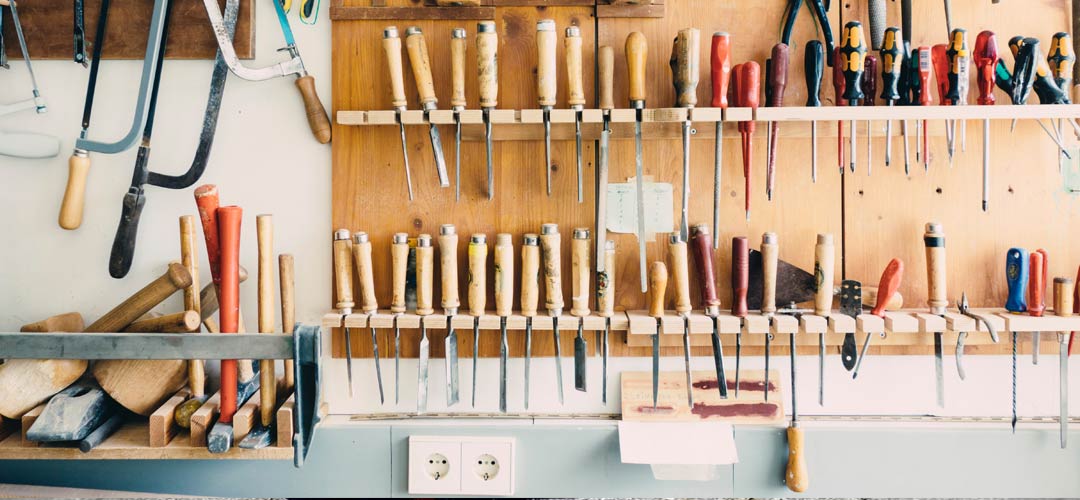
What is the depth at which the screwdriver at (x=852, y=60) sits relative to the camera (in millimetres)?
1348

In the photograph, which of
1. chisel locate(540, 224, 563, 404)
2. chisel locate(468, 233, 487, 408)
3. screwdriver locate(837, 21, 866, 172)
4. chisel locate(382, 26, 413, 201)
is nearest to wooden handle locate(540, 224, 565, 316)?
chisel locate(540, 224, 563, 404)

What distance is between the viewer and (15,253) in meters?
1.53

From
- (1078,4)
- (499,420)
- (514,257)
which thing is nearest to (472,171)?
(514,257)

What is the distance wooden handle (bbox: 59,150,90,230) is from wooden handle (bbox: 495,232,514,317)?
930mm

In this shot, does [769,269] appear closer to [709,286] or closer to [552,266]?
[709,286]

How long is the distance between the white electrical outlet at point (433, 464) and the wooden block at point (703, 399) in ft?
1.27

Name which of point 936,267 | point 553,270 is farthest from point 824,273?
point 553,270

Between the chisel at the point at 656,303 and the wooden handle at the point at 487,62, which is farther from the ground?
the wooden handle at the point at 487,62

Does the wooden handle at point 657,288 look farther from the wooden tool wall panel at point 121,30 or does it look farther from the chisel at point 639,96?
the wooden tool wall panel at point 121,30

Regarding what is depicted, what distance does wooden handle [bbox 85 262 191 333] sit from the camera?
127cm

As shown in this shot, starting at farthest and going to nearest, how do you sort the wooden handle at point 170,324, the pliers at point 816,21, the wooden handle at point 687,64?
1. the pliers at point 816,21
2. the wooden handle at point 687,64
3. the wooden handle at point 170,324

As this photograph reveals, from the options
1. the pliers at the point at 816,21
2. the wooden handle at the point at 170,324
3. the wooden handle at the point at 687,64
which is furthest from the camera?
the pliers at the point at 816,21

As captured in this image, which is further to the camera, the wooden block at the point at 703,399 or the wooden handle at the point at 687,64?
the wooden block at the point at 703,399

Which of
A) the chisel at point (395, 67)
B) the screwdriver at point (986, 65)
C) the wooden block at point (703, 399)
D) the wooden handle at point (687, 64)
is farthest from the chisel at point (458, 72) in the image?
the screwdriver at point (986, 65)
